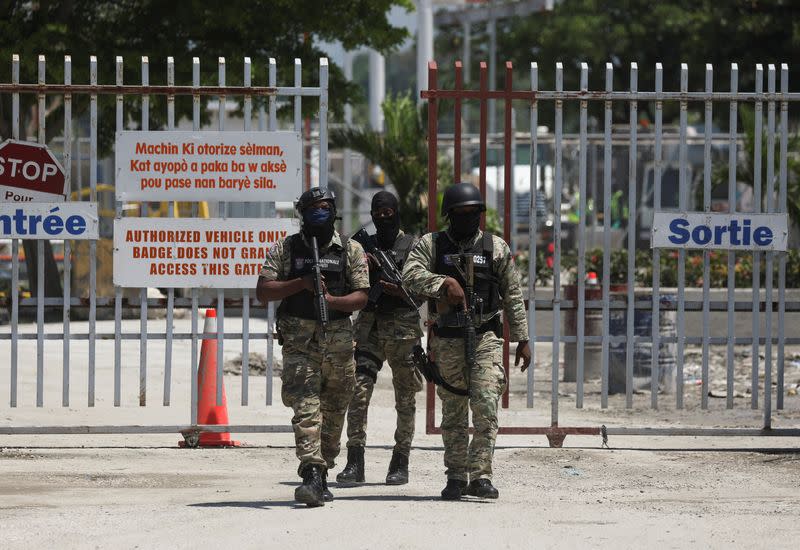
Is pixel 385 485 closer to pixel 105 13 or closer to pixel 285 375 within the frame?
pixel 285 375

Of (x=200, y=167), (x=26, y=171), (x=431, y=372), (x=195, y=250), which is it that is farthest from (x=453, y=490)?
(x=26, y=171)

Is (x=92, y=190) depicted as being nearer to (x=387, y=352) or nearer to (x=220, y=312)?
(x=220, y=312)

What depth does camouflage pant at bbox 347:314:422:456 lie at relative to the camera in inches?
331

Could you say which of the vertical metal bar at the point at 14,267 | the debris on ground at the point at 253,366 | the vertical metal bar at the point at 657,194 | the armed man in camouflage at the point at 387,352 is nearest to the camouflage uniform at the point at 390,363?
the armed man in camouflage at the point at 387,352

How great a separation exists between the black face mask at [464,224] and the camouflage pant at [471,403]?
56 cm

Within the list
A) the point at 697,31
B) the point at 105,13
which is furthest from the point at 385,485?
the point at 697,31

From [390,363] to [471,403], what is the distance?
785 millimetres

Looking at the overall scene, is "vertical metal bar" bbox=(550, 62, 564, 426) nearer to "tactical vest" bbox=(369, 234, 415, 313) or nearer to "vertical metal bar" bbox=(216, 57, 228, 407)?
"tactical vest" bbox=(369, 234, 415, 313)

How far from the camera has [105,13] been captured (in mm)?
20922

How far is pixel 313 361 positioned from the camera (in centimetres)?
779

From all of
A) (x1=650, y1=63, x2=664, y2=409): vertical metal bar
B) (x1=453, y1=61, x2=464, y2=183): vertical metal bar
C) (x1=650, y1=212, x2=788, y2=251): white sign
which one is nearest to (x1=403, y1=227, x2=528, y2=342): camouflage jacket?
(x1=453, y1=61, x2=464, y2=183): vertical metal bar

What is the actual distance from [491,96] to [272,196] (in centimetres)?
161

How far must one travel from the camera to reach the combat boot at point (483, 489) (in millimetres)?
7730

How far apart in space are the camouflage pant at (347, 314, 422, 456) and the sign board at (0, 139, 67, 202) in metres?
2.46
